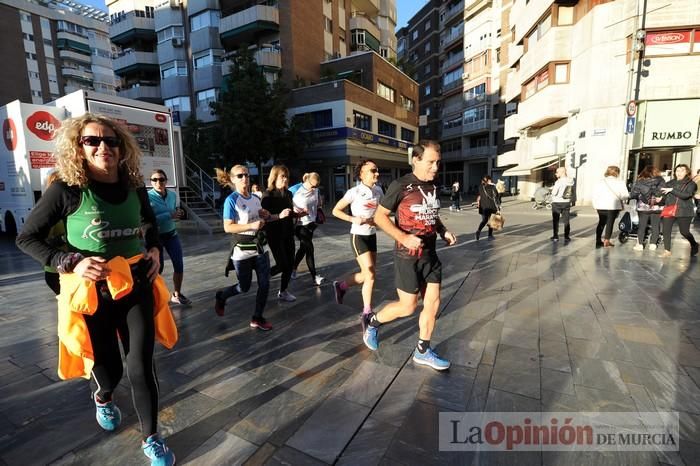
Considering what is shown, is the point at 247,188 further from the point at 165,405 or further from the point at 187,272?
the point at 187,272

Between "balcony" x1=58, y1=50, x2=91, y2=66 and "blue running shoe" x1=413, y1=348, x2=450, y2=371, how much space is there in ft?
232

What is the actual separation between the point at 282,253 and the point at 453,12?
5203 centimetres

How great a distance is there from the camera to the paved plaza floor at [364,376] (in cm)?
220

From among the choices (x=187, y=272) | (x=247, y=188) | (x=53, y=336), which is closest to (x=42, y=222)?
(x=247, y=188)

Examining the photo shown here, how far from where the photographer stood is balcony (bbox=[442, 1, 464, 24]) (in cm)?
4355

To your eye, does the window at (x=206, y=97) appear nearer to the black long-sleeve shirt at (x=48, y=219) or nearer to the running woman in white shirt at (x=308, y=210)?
the running woman in white shirt at (x=308, y=210)

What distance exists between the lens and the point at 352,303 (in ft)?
16.1

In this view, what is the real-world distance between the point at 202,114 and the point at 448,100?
32898 millimetres

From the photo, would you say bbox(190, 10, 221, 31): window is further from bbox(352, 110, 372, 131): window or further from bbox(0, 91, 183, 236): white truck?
bbox(0, 91, 183, 236): white truck

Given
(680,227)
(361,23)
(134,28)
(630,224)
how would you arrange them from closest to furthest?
(680,227)
(630,224)
(134,28)
(361,23)

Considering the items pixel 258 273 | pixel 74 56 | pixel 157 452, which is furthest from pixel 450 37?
pixel 74 56

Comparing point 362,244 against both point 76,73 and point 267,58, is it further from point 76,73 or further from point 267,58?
point 76,73

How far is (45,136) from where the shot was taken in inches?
382

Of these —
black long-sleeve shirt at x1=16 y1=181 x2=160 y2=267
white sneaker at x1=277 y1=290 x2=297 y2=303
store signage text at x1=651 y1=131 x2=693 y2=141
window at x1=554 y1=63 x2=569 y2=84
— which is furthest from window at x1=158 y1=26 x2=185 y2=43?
black long-sleeve shirt at x1=16 y1=181 x2=160 y2=267
